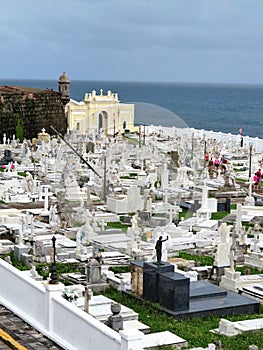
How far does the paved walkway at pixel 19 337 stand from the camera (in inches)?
453

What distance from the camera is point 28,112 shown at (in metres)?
47.7

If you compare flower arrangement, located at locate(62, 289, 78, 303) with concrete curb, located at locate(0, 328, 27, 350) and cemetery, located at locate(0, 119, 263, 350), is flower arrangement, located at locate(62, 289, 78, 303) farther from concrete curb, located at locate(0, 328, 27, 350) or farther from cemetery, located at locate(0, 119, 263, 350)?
concrete curb, located at locate(0, 328, 27, 350)

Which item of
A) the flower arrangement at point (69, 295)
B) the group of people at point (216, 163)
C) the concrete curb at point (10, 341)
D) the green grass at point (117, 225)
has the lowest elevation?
the concrete curb at point (10, 341)

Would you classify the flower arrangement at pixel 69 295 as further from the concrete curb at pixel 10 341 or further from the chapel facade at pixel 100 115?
the chapel facade at pixel 100 115

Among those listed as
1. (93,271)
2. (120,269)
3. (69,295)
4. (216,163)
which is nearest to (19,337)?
(69,295)

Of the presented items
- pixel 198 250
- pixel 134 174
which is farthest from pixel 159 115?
pixel 198 250

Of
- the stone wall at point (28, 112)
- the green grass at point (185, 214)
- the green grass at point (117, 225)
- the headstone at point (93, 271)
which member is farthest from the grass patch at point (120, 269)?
the stone wall at point (28, 112)

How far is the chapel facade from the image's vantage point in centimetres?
4912

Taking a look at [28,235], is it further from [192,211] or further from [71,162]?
[71,162]

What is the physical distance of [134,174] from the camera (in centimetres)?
3080

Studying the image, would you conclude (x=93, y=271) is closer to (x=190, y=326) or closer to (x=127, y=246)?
(x=190, y=326)

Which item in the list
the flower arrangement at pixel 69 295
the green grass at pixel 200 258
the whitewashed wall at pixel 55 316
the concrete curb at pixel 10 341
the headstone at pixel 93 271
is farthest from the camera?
the green grass at pixel 200 258

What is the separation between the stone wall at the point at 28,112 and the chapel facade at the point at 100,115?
0.94 m

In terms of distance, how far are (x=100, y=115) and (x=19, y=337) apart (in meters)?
39.9
